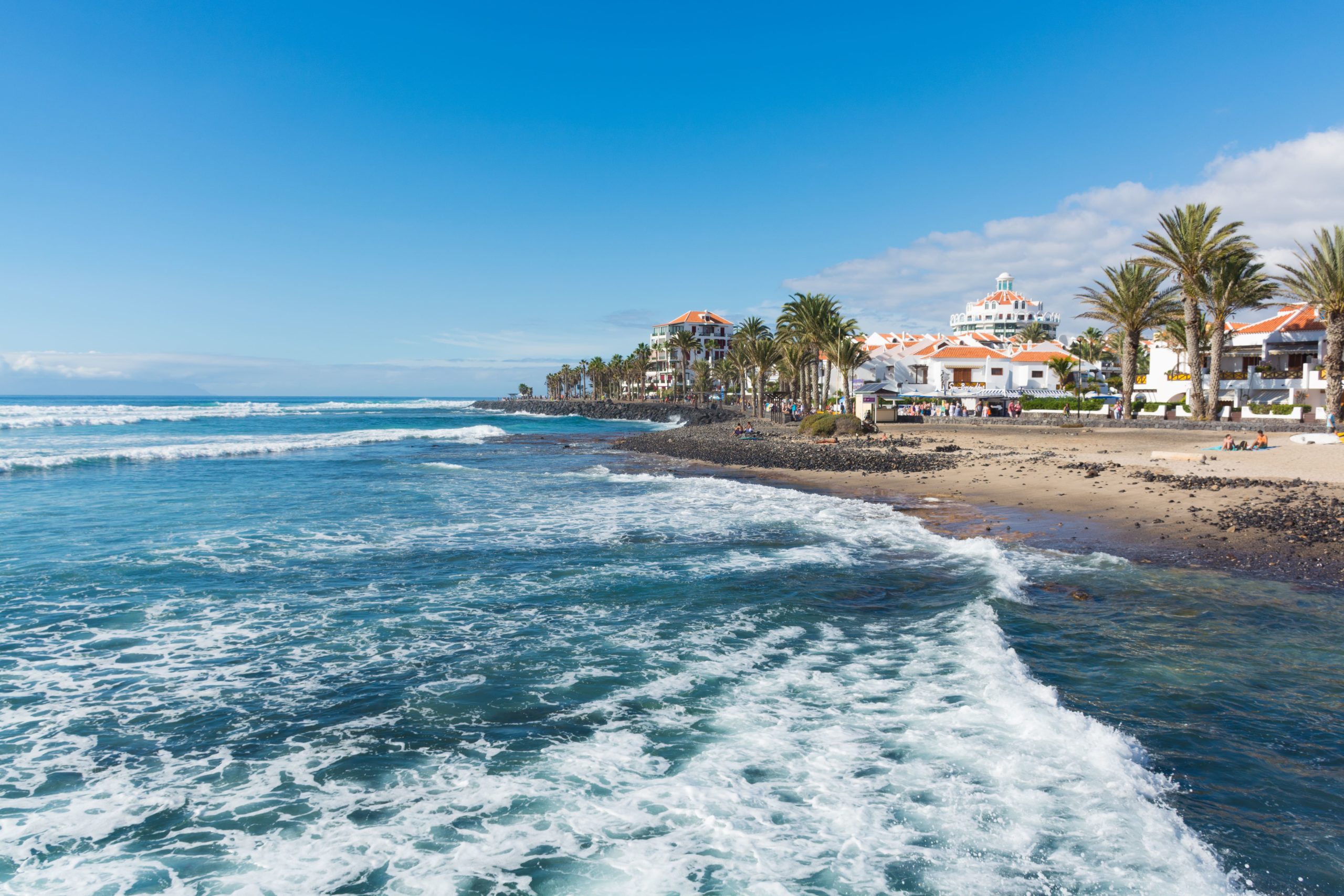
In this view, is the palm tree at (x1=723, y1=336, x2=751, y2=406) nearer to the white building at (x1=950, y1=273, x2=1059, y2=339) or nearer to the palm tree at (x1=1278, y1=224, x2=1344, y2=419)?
the palm tree at (x1=1278, y1=224, x2=1344, y2=419)

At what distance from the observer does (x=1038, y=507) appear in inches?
800

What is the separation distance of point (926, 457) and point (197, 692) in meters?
29.6

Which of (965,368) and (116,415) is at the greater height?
(965,368)

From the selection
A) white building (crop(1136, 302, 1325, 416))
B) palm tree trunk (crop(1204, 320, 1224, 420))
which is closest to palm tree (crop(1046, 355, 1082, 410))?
white building (crop(1136, 302, 1325, 416))

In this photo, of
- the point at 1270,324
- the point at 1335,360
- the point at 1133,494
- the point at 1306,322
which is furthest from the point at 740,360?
the point at 1133,494

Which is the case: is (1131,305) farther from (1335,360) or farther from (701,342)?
(701,342)

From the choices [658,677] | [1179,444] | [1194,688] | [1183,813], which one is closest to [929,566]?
[1194,688]

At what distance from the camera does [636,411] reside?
4555 inches

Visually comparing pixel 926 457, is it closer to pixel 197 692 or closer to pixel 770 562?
pixel 770 562

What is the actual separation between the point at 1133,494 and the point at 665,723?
18.7 meters

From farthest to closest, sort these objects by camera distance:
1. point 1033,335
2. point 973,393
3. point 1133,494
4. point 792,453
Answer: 1. point 1033,335
2. point 973,393
3. point 792,453
4. point 1133,494

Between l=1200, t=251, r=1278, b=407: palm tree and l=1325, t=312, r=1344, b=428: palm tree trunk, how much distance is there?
4.22 meters

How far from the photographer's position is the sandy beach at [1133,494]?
14.4m

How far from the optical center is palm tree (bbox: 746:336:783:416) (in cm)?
7106
